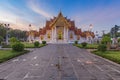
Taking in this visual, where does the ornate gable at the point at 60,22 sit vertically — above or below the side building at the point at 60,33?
above

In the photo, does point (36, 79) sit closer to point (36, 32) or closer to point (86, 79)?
point (86, 79)

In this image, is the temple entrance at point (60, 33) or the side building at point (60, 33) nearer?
the side building at point (60, 33)

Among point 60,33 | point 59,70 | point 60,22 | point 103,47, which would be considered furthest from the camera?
point 60,33

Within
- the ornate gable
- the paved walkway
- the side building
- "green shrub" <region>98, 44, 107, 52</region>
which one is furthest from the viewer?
the side building

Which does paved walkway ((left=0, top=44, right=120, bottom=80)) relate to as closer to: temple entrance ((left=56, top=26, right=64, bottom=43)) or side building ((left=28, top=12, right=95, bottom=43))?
side building ((left=28, top=12, right=95, bottom=43))

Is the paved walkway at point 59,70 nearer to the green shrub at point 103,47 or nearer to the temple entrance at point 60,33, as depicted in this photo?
the green shrub at point 103,47

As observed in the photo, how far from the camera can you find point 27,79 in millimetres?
11469

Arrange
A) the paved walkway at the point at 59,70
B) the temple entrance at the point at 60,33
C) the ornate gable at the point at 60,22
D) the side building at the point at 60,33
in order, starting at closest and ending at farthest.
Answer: the paved walkway at the point at 59,70, the ornate gable at the point at 60,22, the side building at the point at 60,33, the temple entrance at the point at 60,33

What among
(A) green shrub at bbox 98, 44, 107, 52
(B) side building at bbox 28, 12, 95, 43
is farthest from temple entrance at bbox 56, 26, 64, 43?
(A) green shrub at bbox 98, 44, 107, 52

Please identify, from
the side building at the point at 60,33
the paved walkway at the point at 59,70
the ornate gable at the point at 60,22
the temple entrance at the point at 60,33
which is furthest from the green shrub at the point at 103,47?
the temple entrance at the point at 60,33

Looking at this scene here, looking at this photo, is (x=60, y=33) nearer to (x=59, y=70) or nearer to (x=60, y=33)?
(x=60, y=33)

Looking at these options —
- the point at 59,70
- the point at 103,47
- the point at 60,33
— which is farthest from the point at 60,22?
the point at 59,70

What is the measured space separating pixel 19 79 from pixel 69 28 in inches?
3255

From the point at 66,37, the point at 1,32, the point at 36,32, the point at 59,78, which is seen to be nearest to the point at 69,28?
the point at 66,37
